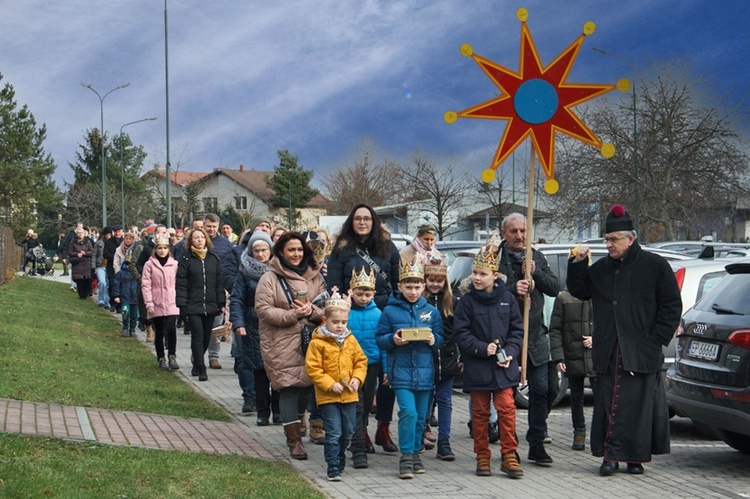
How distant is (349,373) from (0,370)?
4887mm

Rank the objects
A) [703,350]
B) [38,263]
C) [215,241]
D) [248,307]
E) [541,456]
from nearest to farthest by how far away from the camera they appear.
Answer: [703,350], [541,456], [248,307], [215,241], [38,263]

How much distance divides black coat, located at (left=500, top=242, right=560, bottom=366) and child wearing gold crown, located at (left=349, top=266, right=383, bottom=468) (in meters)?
1.17

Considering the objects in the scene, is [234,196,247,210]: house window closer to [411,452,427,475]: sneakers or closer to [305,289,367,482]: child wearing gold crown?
[305,289,367,482]: child wearing gold crown

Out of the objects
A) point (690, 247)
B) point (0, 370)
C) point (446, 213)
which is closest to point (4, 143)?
point (446, 213)

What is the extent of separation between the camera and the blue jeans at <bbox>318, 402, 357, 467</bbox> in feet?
24.7

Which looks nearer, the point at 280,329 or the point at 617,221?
the point at 617,221

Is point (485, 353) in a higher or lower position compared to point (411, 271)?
lower

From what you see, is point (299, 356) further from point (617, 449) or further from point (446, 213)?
→ point (446, 213)

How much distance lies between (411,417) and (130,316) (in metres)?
11.8

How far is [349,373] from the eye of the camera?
7746 mm

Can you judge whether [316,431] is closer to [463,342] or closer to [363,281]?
[363,281]

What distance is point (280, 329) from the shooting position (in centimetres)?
849

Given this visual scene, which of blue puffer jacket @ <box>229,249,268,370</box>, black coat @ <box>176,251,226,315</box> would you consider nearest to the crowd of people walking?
blue puffer jacket @ <box>229,249,268,370</box>

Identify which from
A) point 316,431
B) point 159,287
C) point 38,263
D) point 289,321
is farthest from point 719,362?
point 38,263
